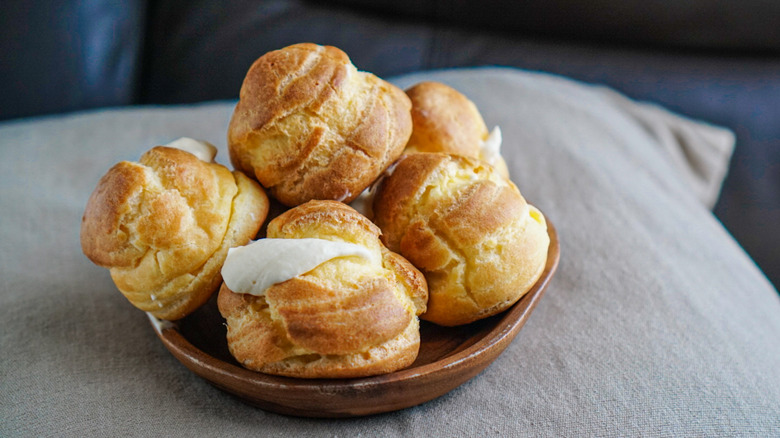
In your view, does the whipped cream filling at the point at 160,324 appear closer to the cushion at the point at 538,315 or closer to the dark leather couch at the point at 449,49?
the cushion at the point at 538,315

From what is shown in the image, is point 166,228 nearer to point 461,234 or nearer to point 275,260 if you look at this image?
point 275,260

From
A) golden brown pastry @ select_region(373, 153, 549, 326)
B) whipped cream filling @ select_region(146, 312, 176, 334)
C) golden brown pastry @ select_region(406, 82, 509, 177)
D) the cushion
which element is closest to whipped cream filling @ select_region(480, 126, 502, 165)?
golden brown pastry @ select_region(406, 82, 509, 177)

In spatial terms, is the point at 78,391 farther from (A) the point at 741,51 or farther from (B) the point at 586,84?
(A) the point at 741,51

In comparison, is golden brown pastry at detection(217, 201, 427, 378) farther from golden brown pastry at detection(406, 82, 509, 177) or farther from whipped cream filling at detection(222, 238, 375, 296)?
golden brown pastry at detection(406, 82, 509, 177)


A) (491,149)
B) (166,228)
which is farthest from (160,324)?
(491,149)

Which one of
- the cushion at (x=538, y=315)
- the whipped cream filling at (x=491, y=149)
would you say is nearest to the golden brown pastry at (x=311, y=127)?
the whipped cream filling at (x=491, y=149)

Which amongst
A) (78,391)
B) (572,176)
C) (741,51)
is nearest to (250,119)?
(78,391)

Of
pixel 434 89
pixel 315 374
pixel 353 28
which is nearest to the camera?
pixel 315 374

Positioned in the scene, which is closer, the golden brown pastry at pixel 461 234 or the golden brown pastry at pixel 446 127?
the golden brown pastry at pixel 461 234
